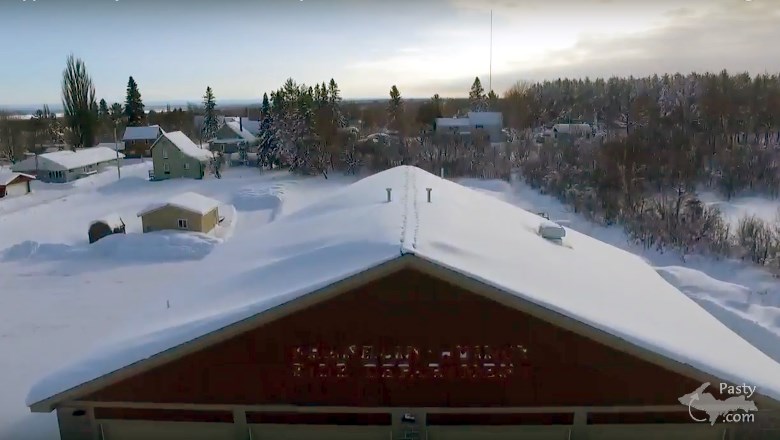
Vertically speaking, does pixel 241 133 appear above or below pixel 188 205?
above

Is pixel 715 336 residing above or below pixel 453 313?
below

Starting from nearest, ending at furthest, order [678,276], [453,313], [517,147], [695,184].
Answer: [453,313] < [678,276] < [695,184] < [517,147]

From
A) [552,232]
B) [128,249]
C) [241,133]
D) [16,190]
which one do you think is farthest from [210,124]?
[552,232]

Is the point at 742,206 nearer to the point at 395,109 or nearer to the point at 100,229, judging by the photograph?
the point at 100,229

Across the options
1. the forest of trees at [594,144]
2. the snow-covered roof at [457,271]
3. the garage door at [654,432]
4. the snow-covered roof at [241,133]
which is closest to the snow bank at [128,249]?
the snow-covered roof at [457,271]

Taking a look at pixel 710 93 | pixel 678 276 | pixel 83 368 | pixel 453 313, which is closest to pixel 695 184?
pixel 678 276

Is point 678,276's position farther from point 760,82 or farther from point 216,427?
point 760,82

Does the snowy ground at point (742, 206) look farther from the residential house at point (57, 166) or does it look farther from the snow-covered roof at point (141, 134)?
the snow-covered roof at point (141, 134)
